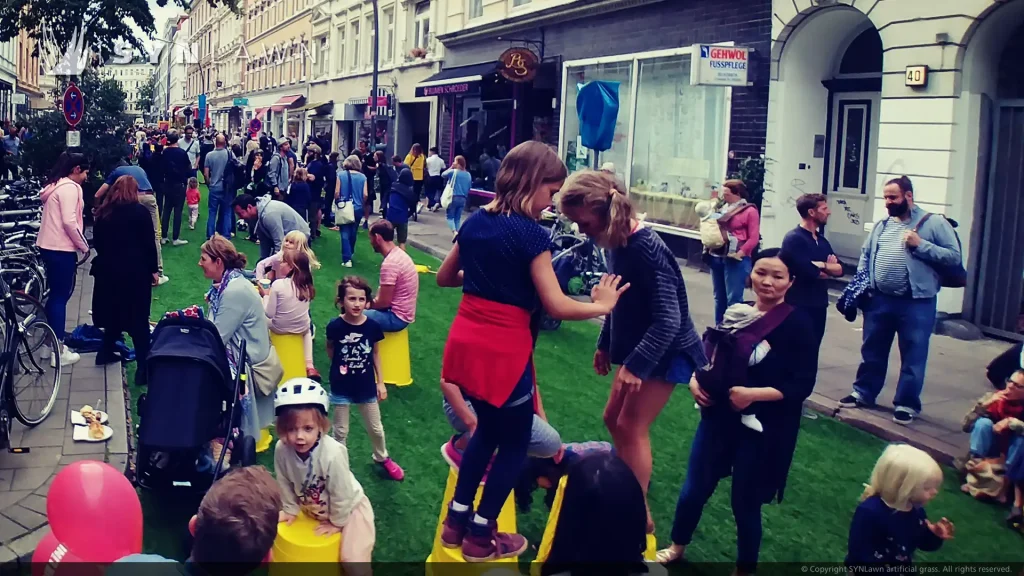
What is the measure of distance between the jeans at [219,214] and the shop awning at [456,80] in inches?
326

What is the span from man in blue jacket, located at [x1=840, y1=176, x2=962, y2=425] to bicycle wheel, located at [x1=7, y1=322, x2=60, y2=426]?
593 cm

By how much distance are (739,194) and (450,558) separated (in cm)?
665

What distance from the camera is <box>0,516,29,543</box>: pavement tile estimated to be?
468cm

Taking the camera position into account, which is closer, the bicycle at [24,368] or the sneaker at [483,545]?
the sneaker at [483,545]

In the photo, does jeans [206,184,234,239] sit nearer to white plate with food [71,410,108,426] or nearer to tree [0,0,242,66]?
tree [0,0,242,66]

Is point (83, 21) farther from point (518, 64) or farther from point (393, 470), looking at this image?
point (393, 470)

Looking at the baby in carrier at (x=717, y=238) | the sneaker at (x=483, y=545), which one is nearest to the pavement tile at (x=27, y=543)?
the sneaker at (x=483, y=545)

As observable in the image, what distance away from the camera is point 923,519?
3.89 metres

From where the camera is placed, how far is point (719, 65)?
13938mm

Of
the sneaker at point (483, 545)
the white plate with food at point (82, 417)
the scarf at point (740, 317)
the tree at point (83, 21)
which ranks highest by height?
the tree at point (83, 21)

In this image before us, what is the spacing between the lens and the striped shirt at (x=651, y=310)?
4.18m

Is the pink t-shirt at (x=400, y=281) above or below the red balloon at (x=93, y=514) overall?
above

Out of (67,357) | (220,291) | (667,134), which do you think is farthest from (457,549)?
(667,134)

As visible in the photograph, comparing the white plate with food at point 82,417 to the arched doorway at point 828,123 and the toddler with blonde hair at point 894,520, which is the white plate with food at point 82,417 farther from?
the arched doorway at point 828,123
